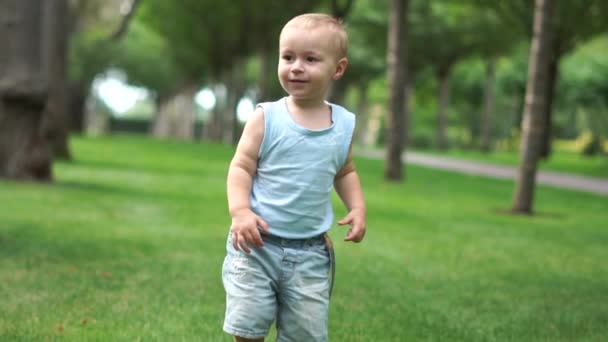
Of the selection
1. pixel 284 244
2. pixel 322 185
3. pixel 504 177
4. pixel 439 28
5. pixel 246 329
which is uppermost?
pixel 439 28

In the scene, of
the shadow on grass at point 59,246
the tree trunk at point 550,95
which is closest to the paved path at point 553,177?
the tree trunk at point 550,95

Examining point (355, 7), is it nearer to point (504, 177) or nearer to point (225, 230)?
point (504, 177)

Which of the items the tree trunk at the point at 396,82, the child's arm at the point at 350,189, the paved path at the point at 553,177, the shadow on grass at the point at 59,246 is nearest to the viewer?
the child's arm at the point at 350,189

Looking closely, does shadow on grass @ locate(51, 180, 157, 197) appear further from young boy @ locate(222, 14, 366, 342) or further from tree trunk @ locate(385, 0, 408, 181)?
young boy @ locate(222, 14, 366, 342)

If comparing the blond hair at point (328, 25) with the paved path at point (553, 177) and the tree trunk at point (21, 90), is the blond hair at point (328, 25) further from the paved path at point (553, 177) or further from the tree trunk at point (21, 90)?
the paved path at point (553, 177)

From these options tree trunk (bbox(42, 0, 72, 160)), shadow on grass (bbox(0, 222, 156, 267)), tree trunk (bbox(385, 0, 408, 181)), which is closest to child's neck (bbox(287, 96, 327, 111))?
shadow on grass (bbox(0, 222, 156, 267))

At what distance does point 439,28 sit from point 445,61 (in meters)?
3.13

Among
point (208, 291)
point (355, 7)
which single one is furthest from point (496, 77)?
point (208, 291)

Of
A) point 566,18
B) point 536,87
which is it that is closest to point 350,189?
point 536,87

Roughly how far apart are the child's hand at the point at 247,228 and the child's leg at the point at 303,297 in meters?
0.19

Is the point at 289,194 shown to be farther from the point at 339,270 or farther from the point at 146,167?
the point at 146,167

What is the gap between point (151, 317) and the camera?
16.9ft

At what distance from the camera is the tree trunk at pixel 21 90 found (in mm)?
12297

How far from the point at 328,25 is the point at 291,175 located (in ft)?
2.09
